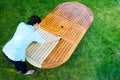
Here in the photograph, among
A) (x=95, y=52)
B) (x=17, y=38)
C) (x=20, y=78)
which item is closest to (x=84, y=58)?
(x=95, y=52)

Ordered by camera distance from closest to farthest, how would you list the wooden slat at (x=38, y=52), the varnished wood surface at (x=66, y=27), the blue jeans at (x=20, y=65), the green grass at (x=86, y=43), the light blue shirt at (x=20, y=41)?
the light blue shirt at (x=20, y=41), the blue jeans at (x=20, y=65), the wooden slat at (x=38, y=52), the varnished wood surface at (x=66, y=27), the green grass at (x=86, y=43)

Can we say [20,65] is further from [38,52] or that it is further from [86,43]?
[86,43]

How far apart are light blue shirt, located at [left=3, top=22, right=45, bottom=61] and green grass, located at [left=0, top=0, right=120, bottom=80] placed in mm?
777

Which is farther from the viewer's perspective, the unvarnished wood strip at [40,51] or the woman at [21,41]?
the unvarnished wood strip at [40,51]

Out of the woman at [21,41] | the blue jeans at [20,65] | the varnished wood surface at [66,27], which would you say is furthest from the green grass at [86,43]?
the woman at [21,41]

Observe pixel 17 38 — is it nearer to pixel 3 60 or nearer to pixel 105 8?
pixel 3 60

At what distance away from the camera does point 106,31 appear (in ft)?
17.0

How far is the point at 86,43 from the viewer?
16.0 ft

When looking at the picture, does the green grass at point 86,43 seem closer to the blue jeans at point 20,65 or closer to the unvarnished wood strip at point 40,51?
the blue jeans at point 20,65

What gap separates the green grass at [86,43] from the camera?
4.22m

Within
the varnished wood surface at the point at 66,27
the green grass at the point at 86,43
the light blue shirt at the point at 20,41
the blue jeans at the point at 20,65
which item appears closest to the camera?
the light blue shirt at the point at 20,41

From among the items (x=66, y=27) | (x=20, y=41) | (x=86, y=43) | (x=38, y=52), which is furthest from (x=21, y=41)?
(x=86, y=43)

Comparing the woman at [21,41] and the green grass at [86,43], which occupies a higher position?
the woman at [21,41]

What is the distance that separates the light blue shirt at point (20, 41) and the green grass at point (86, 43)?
0.78m
